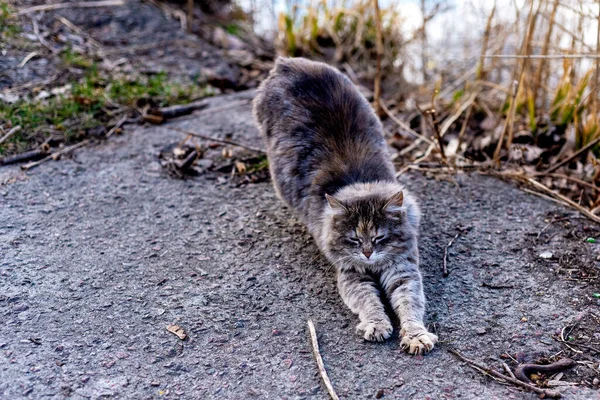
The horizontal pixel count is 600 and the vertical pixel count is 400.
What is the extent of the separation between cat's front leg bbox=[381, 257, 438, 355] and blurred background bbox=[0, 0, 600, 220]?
53.2 inches

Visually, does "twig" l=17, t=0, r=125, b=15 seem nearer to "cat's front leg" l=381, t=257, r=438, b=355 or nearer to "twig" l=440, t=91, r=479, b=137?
"twig" l=440, t=91, r=479, b=137

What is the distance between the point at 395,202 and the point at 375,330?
2.65 feet

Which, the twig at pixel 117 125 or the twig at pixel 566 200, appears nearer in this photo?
the twig at pixel 566 200

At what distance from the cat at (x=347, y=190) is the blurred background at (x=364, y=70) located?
2.26 feet

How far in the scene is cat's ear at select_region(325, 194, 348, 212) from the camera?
3451 mm

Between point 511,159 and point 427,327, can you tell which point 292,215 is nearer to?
point 427,327

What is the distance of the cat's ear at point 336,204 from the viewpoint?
3451mm

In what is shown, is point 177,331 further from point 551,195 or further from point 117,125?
point 551,195

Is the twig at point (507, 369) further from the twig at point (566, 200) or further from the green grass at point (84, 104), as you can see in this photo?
the green grass at point (84, 104)

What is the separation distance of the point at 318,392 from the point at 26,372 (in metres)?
1.34

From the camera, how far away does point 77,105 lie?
5336mm

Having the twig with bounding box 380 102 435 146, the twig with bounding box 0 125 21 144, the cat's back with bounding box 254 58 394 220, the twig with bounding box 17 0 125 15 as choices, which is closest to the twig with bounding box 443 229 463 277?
the cat's back with bounding box 254 58 394 220

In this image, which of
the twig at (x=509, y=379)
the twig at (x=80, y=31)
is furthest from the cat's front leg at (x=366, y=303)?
the twig at (x=80, y=31)

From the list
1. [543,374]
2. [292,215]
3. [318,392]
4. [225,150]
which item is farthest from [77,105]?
[543,374]
